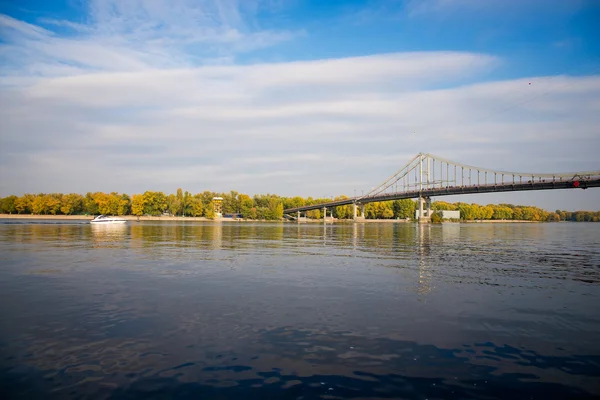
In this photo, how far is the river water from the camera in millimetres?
7930

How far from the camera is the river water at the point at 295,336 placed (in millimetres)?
7930

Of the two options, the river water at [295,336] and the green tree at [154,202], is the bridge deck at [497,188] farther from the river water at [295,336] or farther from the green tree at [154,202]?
the green tree at [154,202]

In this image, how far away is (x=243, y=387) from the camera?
7.79 m

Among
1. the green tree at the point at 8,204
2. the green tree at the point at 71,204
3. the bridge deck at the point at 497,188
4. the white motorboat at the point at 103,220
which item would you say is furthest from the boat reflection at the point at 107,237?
the green tree at the point at 8,204

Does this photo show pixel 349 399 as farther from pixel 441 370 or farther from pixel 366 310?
pixel 366 310

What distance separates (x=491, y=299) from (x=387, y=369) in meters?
9.12

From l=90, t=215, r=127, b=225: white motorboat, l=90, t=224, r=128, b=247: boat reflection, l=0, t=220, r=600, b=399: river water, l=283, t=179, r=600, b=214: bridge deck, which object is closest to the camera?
l=0, t=220, r=600, b=399: river water

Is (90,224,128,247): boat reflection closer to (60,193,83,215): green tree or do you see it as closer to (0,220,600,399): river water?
(0,220,600,399): river water

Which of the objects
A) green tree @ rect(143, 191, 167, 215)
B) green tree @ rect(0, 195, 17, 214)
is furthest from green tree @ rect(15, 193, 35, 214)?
green tree @ rect(143, 191, 167, 215)

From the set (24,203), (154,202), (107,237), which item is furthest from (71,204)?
(107,237)

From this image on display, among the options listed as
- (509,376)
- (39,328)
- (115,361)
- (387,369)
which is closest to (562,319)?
(509,376)

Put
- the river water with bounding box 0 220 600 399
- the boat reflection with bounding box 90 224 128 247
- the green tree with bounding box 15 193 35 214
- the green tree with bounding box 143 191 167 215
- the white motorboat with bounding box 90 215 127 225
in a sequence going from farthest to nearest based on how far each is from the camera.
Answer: the green tree with bounding box 143 191 167 215 → the green tree with bounding box 15 193 35 214 → the white motorboat with bounding box 90 215 127 225 → the boat reflection with bounding box 90 224 128 247 → the river water with bounding box 0 220 600 399

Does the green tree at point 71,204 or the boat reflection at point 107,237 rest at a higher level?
the green tree at point 71,204

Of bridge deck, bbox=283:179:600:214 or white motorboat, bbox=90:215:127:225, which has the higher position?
bridge deck, bbox=283:179:600:214
